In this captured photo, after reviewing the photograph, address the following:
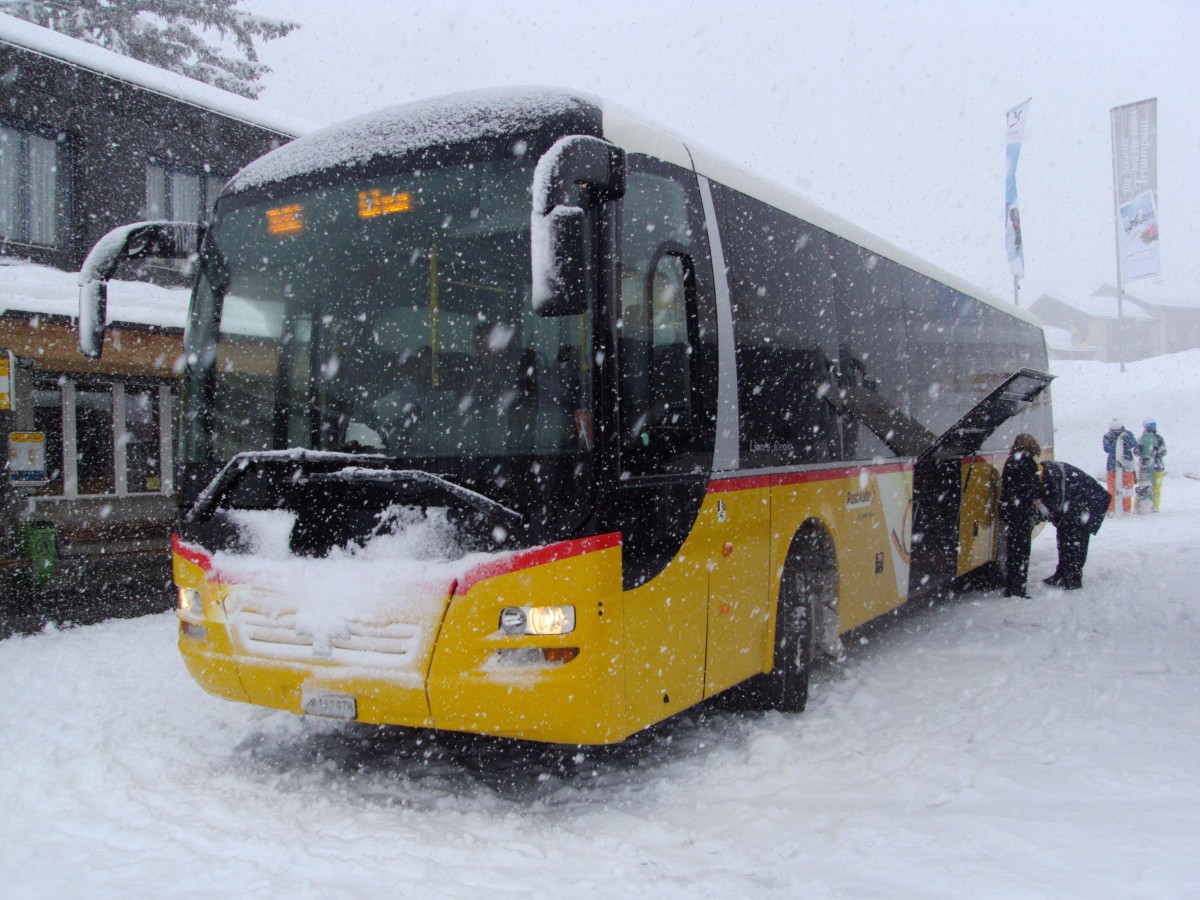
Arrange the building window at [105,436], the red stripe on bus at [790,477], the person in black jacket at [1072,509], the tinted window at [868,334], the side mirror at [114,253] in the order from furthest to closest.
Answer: the building window at [105,436]
the person in black jacket at [1072,509]
the tinted window at [868,334]
the side mirror at [114,253]
the red stripe on bus at [790,477]

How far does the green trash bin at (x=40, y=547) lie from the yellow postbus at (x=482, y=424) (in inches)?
273

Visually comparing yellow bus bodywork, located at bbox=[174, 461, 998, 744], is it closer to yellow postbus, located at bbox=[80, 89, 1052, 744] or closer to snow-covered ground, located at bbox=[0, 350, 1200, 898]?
yellow postbus, located at bbox=[80, 89, 1052, 744]

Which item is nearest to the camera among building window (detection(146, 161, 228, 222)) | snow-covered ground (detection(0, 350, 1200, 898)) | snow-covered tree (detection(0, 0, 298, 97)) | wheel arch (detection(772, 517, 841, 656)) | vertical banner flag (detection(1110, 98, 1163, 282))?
snow-covered ground (detection(0, 350, 1200, 898))

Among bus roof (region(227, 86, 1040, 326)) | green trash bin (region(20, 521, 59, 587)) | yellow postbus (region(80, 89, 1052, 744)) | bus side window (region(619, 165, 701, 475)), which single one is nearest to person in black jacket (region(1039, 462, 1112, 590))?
yellow postbus (region(80, 89, 1052, 744))

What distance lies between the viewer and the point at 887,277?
8281mm

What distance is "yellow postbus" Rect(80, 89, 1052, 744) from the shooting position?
168 inches

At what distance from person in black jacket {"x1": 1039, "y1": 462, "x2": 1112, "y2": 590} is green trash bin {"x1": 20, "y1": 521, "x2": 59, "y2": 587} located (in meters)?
11.3

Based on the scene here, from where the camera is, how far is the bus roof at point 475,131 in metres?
4.52

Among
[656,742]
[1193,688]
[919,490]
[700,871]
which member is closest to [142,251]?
[656,742]

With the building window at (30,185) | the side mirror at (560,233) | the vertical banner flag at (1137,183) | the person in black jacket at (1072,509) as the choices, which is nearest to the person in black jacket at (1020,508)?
the person in black jacket at (1072,509)

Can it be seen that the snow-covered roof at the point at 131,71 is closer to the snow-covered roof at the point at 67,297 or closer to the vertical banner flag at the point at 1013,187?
the snow-covered roof at the point at 67,297

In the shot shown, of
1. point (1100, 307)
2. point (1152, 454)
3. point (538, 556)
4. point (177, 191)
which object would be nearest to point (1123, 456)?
point (1152, 454)

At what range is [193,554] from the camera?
200 inches

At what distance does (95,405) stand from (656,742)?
46.6ft
